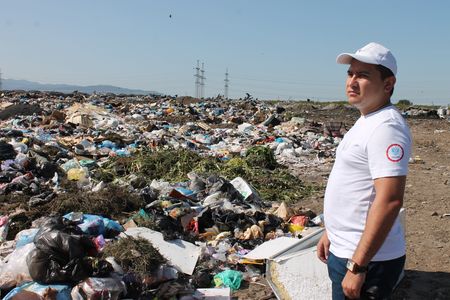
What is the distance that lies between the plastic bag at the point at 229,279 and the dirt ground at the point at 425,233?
0.09 m

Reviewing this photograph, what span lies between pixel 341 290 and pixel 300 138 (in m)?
11.0

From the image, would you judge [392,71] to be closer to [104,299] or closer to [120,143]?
[104,299]

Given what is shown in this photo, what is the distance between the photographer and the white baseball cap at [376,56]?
5.52ft

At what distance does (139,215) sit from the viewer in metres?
4.84

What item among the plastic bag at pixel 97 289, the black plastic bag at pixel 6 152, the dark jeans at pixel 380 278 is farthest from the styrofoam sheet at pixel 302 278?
the black plastic bag at pixel 6 152

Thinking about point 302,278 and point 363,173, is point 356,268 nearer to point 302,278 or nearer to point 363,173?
point 363,173

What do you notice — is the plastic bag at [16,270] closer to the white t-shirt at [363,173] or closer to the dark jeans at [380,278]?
the white t-shirt at [363,173]

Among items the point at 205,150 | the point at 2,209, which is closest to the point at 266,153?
the point at 205,150

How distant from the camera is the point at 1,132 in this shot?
10672 mm

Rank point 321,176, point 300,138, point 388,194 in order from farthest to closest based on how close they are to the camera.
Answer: point 300,138
point 321,176
point 388,194

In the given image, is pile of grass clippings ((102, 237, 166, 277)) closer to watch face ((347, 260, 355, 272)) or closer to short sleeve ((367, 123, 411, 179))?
watch face ((347, 260, 355, 272))

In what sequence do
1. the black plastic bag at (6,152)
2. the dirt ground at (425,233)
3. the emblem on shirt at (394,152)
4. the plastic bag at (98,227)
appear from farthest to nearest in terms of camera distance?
1. the black plastic bag at (6,152)
2. the plastic bag at (98,227)
3. the dirt ground at (425,233)
4. the emblem on shirt at (394,152)

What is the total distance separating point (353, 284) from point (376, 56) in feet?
2.84

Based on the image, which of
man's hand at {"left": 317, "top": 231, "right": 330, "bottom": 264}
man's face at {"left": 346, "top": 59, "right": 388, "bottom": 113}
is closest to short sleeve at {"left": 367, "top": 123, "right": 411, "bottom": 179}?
man's face at {"left": 346, "top": 59, "right": 388, "bottom": 113}
